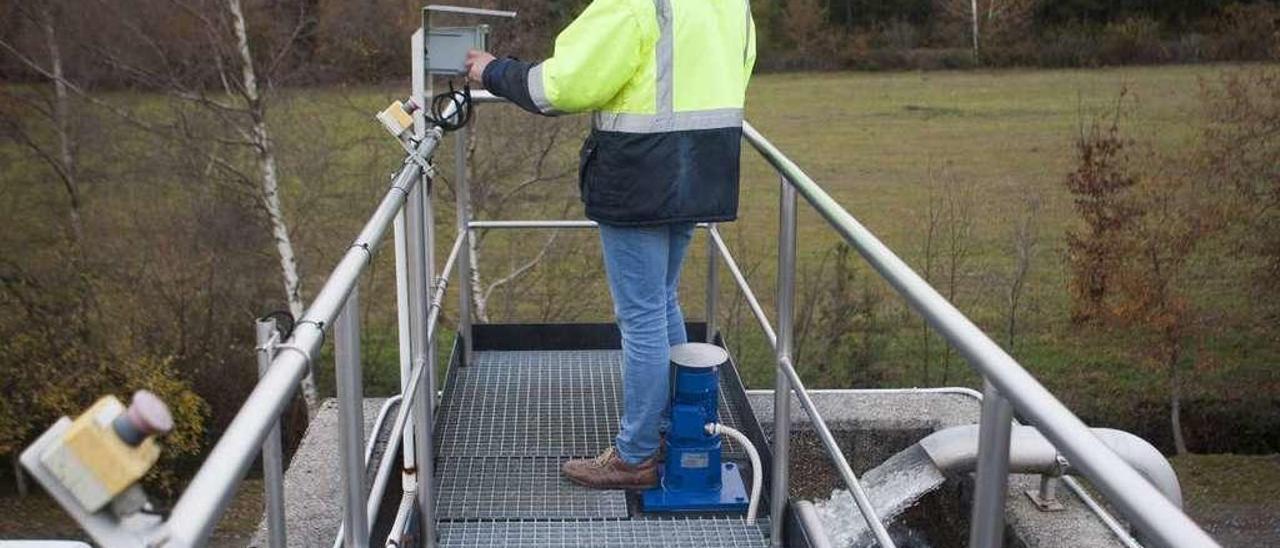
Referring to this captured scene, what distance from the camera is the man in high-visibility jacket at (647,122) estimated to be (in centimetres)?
281

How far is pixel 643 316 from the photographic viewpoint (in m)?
3.18

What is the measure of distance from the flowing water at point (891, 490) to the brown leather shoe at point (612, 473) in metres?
0.93

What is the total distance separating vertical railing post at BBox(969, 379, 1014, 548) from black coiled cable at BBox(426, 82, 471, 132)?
86.2 inches

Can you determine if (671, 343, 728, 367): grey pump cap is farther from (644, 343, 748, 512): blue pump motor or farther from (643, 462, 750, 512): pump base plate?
(643, 462, 750, 512): pump base plate

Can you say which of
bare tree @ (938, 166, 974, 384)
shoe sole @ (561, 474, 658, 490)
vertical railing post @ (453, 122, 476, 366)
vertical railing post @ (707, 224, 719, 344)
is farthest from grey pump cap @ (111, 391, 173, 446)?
bare tree @ (938, 166, 974, 384)

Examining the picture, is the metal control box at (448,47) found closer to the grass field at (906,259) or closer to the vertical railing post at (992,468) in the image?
the vertical railing post at (992,468)

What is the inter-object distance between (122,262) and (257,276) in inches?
78.9

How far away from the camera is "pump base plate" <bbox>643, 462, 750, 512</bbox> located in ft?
10.7

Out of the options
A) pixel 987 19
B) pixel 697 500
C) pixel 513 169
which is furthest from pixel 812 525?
pixel 987 19

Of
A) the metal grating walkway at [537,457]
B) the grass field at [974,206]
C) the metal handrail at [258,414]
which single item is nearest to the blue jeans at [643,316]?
the metal grating walkway at [537,457]

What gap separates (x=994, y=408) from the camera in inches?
57.6

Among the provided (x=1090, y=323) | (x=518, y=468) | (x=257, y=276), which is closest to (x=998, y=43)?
(x=1090, y=323)

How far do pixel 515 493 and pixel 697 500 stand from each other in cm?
49

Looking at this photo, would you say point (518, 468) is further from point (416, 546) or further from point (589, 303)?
point (589, 303)
